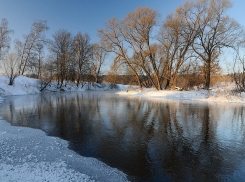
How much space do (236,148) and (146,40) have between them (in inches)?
837

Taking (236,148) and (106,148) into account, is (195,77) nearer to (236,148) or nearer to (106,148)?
(236,148)

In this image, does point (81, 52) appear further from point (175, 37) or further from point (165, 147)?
point (165, 147)

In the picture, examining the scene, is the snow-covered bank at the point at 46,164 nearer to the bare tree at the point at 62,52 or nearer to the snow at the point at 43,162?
the snow at the point at 43,162

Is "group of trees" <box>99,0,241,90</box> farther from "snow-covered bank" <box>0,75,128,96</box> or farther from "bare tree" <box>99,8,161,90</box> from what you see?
"snow-covered bank" <box>0,75,128,96</box>

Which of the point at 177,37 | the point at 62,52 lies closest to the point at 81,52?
the point at 62,52

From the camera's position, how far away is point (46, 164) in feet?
11.0

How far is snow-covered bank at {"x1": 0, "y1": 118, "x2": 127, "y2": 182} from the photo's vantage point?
2.92 metres

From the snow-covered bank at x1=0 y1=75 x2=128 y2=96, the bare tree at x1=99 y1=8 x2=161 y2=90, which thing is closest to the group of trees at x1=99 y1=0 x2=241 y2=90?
the bare tree at x1=99 y1=8 x2=161 y2=90

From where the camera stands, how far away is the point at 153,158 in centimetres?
383

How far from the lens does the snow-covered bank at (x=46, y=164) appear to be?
2918 mm

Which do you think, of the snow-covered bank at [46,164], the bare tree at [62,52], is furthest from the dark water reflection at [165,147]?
the bare tree at [62,52]

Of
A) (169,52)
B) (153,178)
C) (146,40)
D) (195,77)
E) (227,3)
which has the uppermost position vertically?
(227,3)

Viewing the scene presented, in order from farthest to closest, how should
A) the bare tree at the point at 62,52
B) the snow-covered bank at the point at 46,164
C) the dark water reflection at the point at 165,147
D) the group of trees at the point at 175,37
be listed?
the bare tree at the point at 62,52
the group of trees at the point at 175,37
the dark water reflection at the point at 165,147
the snow-covered bank at the point at 46,164

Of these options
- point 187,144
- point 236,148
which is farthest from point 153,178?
point 236,148
